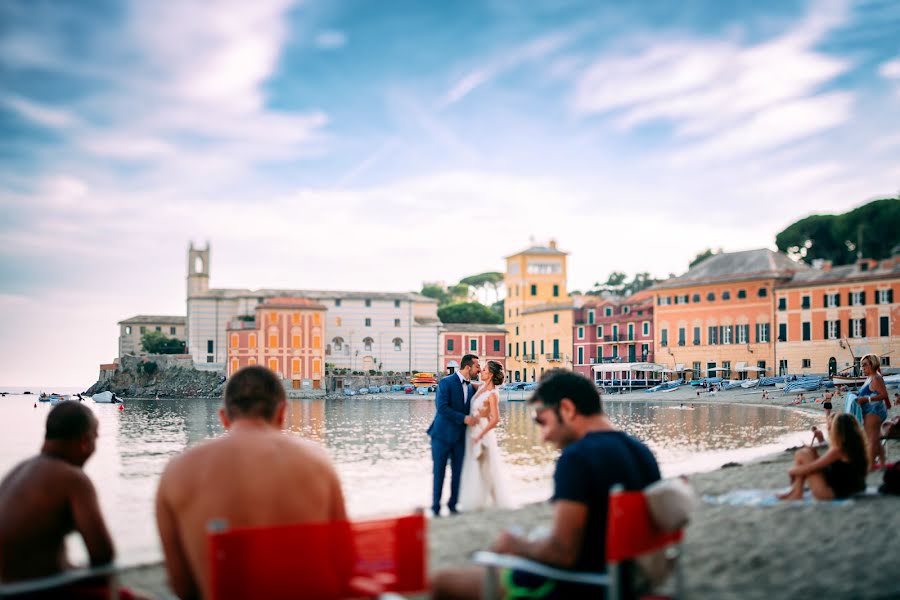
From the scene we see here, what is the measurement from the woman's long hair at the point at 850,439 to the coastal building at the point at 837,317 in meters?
49.9

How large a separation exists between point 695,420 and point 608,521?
99.4 ft

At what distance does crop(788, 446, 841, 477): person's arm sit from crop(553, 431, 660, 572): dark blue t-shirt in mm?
4430

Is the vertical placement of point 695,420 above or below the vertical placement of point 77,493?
below

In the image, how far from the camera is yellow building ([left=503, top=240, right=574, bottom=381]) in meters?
80.6

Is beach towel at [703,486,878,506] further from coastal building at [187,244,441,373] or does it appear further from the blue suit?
coastal building at [187,244,441,373]

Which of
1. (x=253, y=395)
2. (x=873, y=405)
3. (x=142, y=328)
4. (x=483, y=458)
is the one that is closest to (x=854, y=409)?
(x=873, y=405)

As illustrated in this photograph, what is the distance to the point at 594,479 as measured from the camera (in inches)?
122

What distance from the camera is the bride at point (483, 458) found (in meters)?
8.33

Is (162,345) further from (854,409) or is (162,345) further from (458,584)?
(458,584)

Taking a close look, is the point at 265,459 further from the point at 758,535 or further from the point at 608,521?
the point at 758,535

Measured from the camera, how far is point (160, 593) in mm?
4793

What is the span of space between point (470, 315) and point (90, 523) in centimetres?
9326

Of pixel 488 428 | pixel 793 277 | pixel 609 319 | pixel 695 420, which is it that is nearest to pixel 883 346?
pixel 793 277

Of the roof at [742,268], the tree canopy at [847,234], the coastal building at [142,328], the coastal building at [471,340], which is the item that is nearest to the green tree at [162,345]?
the coastal building at [142,328]
